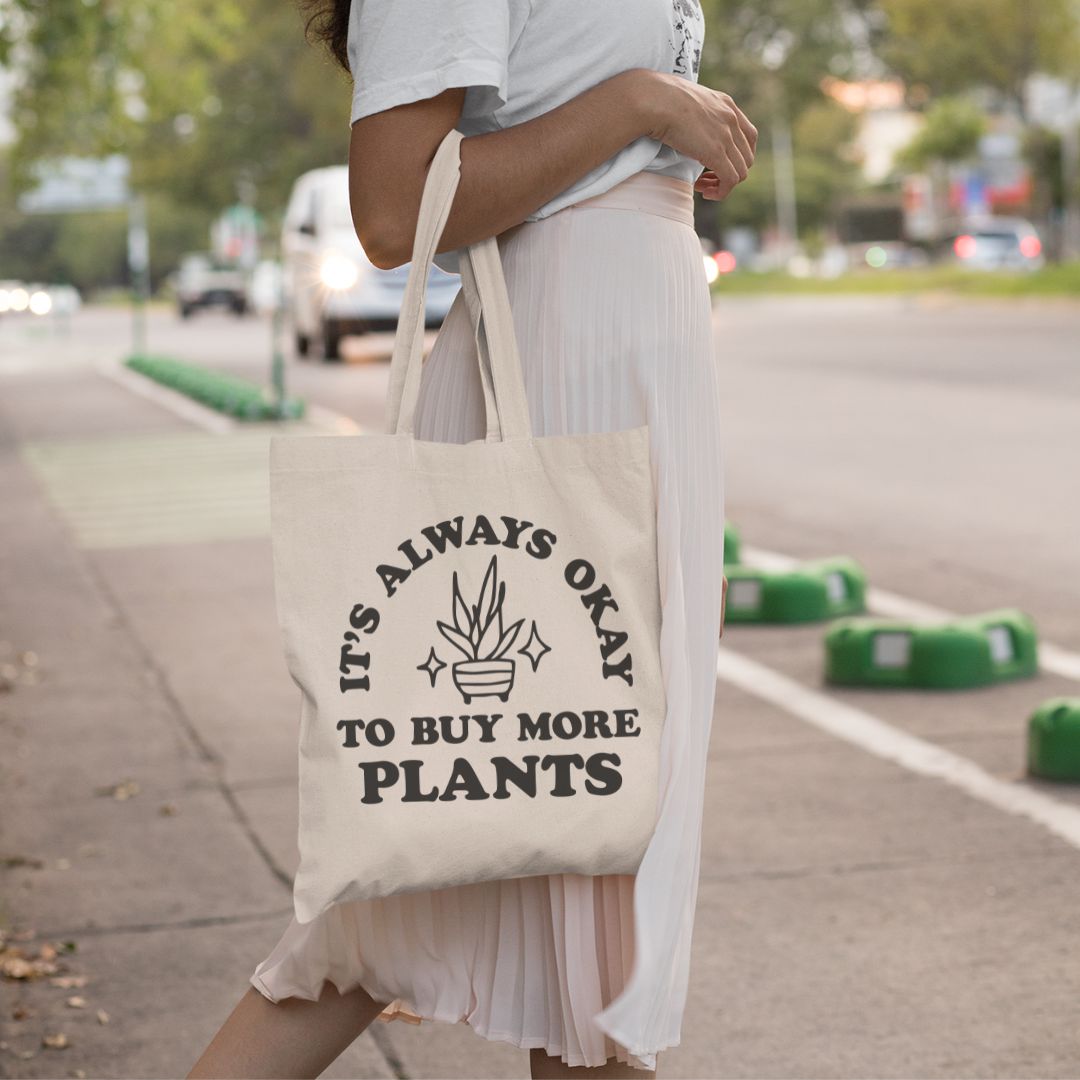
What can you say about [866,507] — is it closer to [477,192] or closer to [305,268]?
[477,192]

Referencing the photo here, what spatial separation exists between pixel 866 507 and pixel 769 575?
3.30 metres

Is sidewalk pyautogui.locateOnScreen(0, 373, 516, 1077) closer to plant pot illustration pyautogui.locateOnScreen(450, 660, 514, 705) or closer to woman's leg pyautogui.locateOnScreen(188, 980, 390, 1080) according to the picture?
woman's leg pyautogui.locateOnScreen(188, 980, 390, 1080)

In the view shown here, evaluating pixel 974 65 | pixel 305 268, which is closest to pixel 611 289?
pixel 305 268

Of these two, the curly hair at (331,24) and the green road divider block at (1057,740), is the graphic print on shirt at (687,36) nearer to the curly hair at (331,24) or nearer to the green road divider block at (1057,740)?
the curly hair at (331,24)

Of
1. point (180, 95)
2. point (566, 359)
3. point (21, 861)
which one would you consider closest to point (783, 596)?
point (21, 861)

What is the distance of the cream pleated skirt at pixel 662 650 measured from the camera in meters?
2.12

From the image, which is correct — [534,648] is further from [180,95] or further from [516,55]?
[180,95]

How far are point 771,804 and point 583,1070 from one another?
2.85 metres

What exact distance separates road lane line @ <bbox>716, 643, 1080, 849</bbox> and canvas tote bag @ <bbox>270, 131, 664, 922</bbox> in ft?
9.29

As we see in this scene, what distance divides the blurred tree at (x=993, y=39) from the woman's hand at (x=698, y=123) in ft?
137

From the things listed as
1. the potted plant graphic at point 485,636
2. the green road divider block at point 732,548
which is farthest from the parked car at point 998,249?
the potted plant graphic at point 485,636

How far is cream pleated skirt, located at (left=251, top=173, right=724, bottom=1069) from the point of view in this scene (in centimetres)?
212

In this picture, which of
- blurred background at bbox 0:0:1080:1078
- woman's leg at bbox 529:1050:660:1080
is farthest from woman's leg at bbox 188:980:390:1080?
blurred background at bbox 0:0:1080:1078

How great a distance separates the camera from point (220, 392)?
63.7 feet
